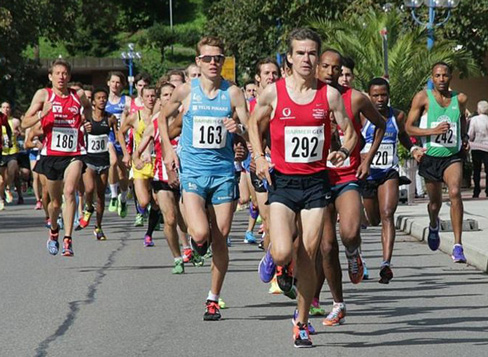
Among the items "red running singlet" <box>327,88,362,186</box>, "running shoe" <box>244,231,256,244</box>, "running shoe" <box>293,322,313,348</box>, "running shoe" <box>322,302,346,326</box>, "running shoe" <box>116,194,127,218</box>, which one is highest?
"red running singlet" <box>327,88,362,186</box>

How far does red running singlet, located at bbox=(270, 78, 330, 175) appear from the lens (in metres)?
8.73

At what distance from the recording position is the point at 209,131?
10.4m

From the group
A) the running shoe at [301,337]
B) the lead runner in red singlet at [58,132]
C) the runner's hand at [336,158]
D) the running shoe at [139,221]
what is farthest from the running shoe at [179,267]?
the running shoe at [139,221]

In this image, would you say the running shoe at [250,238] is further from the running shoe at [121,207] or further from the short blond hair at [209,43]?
the short blond hair at [209,43]

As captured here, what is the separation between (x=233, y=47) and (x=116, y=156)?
35.4 meters

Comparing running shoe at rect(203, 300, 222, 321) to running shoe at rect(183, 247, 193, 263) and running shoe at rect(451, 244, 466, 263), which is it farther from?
running shoe at rect(451, 244, 466, 263)

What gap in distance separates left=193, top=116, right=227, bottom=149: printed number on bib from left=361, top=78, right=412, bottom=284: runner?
7.08ft

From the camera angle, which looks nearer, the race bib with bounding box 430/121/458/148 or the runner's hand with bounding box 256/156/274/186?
the runner's hand with bounding box 256/156/274/186

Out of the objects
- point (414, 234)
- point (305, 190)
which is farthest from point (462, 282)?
point (414, 234)

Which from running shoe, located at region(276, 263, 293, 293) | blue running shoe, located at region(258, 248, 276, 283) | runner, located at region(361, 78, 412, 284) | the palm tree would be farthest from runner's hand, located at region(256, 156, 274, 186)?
the palm tree

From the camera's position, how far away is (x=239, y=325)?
985cm

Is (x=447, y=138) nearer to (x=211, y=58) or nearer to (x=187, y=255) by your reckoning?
(x=187, y=255)

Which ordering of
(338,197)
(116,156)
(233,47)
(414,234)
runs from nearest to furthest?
1. (338,197)
2. (414,234)
3. (116,156)
4. (233,47)

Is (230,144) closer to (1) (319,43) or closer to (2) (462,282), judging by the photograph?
(1) (319,43)
